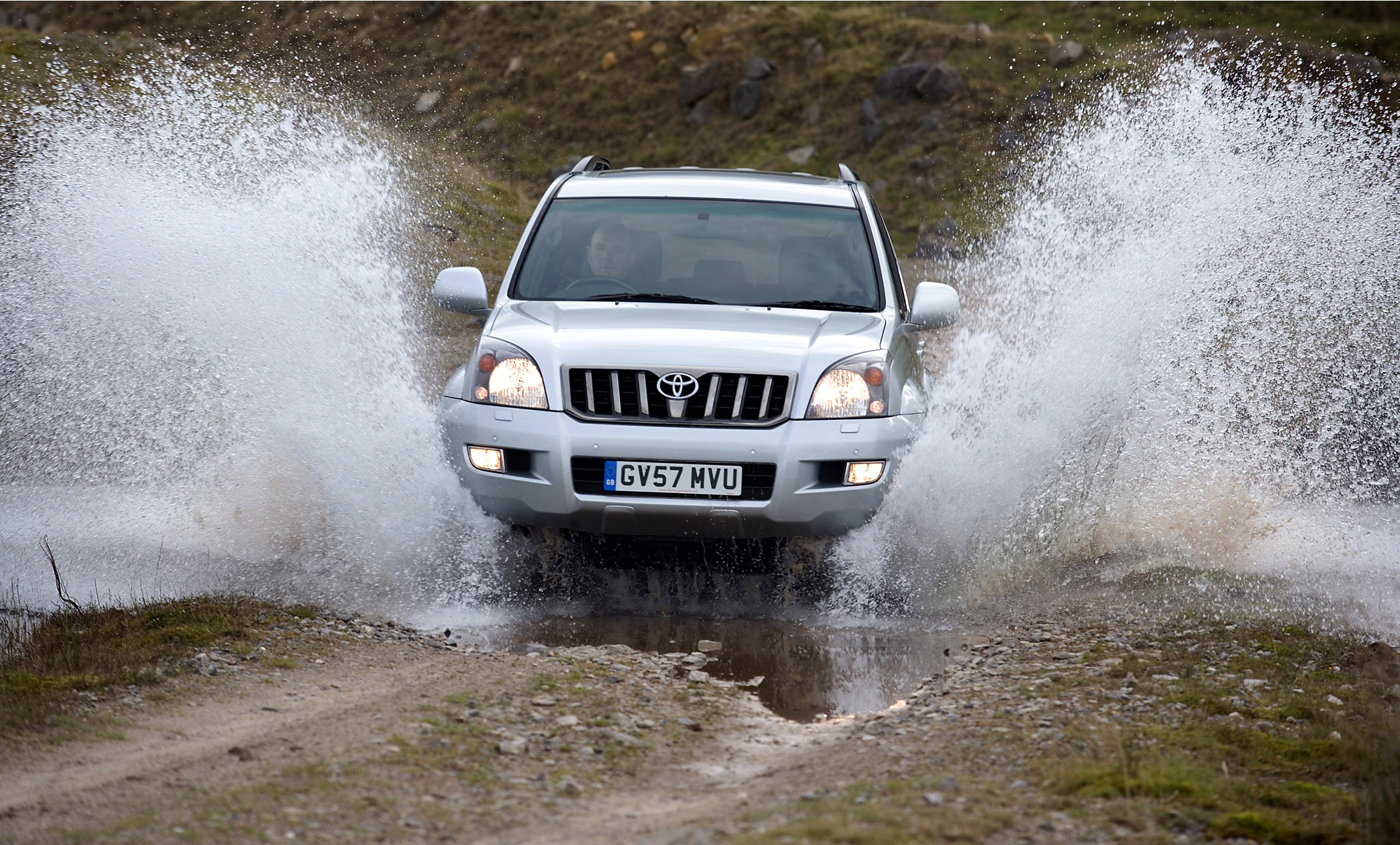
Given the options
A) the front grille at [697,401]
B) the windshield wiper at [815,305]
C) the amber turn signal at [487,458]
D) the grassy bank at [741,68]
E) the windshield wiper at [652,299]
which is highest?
the grassy bank at [741,68]

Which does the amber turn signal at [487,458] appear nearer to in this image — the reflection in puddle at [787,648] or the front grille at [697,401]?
the front grille at [697,401]

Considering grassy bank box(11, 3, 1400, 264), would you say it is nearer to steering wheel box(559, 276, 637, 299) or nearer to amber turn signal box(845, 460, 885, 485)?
steering wheel box(559, 276, 637, 299)

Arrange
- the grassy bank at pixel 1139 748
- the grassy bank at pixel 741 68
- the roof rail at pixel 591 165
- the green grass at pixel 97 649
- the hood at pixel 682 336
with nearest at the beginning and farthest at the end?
the grassy bank at pixel 1139 748 → the green grass at pixel 97 649 → the hood at pixel 682 336 → the roof rail at pixel 591 165 → the grassy bank at pixel 741 68

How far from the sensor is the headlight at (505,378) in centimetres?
525

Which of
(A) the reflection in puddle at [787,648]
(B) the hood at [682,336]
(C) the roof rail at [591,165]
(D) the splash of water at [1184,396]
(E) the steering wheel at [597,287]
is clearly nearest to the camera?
(A) the reflection in puddle at [787,648]

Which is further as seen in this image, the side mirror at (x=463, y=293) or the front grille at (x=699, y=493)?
the side mirror at (x=463, y=293)

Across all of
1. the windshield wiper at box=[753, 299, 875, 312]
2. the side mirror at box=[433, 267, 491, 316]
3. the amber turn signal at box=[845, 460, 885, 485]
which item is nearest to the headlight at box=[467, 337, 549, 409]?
the side mirror at box=[433, 267, 491, 316]

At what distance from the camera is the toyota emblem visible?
5125mm

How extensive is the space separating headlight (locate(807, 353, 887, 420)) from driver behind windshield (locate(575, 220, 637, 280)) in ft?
4.64

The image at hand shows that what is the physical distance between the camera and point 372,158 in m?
18.6

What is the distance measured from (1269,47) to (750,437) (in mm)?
23953

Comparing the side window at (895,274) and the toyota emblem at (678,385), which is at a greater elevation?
the side window at (895,274)

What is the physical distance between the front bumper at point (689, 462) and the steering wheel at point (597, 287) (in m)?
1.00

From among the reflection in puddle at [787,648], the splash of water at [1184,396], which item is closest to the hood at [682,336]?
the splash of water at [1184,396]
